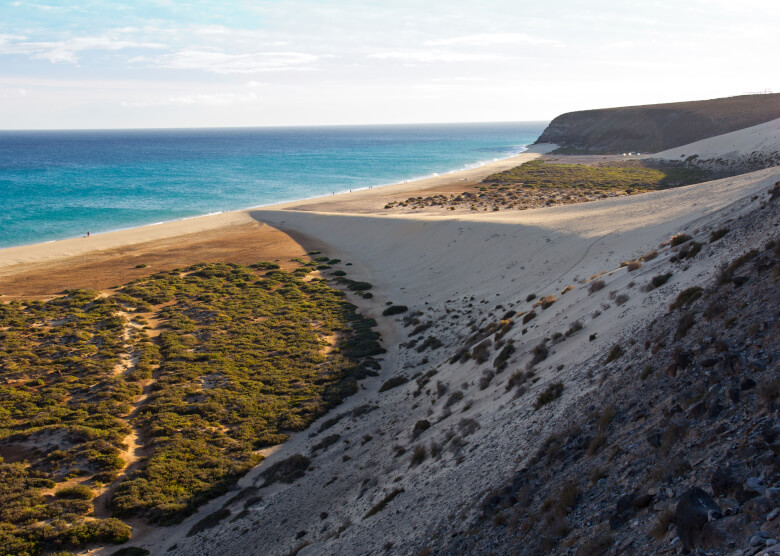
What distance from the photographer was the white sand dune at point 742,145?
2431 inches

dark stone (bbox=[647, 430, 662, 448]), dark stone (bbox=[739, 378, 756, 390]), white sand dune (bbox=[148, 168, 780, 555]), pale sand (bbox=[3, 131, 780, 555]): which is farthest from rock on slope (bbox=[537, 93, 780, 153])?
dark stone (bbox=[647, 430, 662, 448])

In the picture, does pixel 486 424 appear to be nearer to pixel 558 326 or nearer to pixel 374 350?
pixel 558 326

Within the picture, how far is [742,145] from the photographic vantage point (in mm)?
67938

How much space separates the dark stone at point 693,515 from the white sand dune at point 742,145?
64808 mm

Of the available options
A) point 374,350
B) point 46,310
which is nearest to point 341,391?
point 374,350

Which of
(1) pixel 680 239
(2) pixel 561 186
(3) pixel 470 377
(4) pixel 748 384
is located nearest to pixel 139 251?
(3) pixel 470 377

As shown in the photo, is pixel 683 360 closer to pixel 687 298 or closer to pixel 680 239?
pixel 687 298

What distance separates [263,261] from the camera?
43.1 meters

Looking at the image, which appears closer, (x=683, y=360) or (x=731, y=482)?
(x=731, y=482)

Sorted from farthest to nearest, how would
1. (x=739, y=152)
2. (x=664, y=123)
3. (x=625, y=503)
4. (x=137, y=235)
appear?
1. (x=664, y=123)
2. (x=739, y=152)
3. (x=137, y=235)
4. (x=625, y=503)

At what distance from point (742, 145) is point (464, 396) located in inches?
2779

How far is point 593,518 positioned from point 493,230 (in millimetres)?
31617

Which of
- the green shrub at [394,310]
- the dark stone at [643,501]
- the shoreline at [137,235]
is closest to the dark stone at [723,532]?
the dark stone at [643,501]

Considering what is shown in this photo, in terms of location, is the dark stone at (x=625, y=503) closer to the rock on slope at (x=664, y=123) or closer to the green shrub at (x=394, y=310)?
the green shrub at (x=394, y=310)
